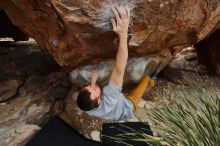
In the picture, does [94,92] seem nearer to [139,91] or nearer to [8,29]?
[139,91]

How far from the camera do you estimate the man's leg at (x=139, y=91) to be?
4289 mm

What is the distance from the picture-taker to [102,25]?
147 inches

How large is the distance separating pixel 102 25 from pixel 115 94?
625 mm

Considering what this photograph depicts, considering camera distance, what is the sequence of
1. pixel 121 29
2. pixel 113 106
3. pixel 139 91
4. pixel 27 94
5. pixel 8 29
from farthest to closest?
pixel 8 29
pixel 27 94
pixel 139 91
pixel 113 106
pixel 121 29

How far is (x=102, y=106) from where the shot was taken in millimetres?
3934

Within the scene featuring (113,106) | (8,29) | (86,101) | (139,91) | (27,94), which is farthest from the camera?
(8,29)

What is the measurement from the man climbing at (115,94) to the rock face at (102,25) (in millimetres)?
103

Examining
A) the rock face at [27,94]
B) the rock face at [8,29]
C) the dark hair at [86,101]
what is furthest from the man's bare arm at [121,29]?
the rock face at [8,29]

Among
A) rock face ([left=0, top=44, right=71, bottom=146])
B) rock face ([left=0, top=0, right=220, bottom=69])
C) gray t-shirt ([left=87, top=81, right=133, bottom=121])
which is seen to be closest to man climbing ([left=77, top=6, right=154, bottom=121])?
gray t-shirt ([left=87, top=81, right=133, bottom=121])

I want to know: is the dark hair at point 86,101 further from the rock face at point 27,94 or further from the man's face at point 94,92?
the rock face at point 27,94

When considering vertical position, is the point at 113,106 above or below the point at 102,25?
below

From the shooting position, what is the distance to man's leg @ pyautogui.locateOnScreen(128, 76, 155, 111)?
169 inches

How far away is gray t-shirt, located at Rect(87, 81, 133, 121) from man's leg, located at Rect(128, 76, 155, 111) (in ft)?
0.46

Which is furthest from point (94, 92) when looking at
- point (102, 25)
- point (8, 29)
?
point (8, 29)
